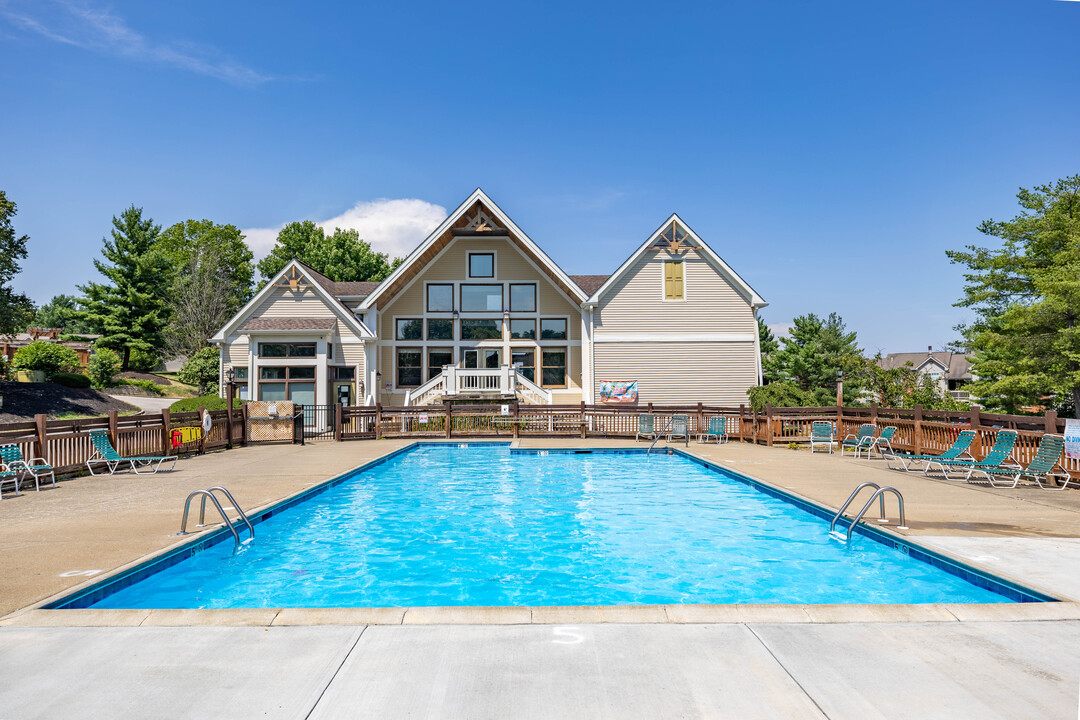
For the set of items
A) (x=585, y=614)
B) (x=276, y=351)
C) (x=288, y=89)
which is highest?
(x=288, y=89)

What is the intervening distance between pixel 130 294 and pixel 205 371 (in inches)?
645

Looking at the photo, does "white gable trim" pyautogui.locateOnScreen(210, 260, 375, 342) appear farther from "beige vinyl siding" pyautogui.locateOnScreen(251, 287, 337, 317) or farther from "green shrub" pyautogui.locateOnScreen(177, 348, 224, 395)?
"green shrub" pyautogui.locateOnScreen(177, 348, 224, 395)

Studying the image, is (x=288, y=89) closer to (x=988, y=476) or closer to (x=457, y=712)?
(x=457, y=712)

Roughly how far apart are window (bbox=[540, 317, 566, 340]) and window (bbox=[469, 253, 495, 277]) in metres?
3.75

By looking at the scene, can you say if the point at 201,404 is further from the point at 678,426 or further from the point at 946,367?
the point at 946,367

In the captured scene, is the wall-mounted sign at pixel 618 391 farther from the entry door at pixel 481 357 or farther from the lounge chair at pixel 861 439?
the lounge chair at pixel 861 439

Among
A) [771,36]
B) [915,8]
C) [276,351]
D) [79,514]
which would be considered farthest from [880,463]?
[276,351]

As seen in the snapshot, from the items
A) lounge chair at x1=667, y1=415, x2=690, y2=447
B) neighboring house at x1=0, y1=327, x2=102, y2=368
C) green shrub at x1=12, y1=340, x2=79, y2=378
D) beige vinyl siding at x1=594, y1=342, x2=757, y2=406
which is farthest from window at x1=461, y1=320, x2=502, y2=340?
neighboring house at x1=0, y1=327, x2=102, y2=368

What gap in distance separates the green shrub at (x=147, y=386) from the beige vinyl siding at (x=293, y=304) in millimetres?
22026

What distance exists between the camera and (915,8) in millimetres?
5379

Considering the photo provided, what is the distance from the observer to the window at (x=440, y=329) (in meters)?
31.8

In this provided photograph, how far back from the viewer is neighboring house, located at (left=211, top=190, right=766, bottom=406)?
96.8ft

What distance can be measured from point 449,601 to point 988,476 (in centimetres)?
1151

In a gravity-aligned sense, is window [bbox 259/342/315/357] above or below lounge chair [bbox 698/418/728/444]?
above
